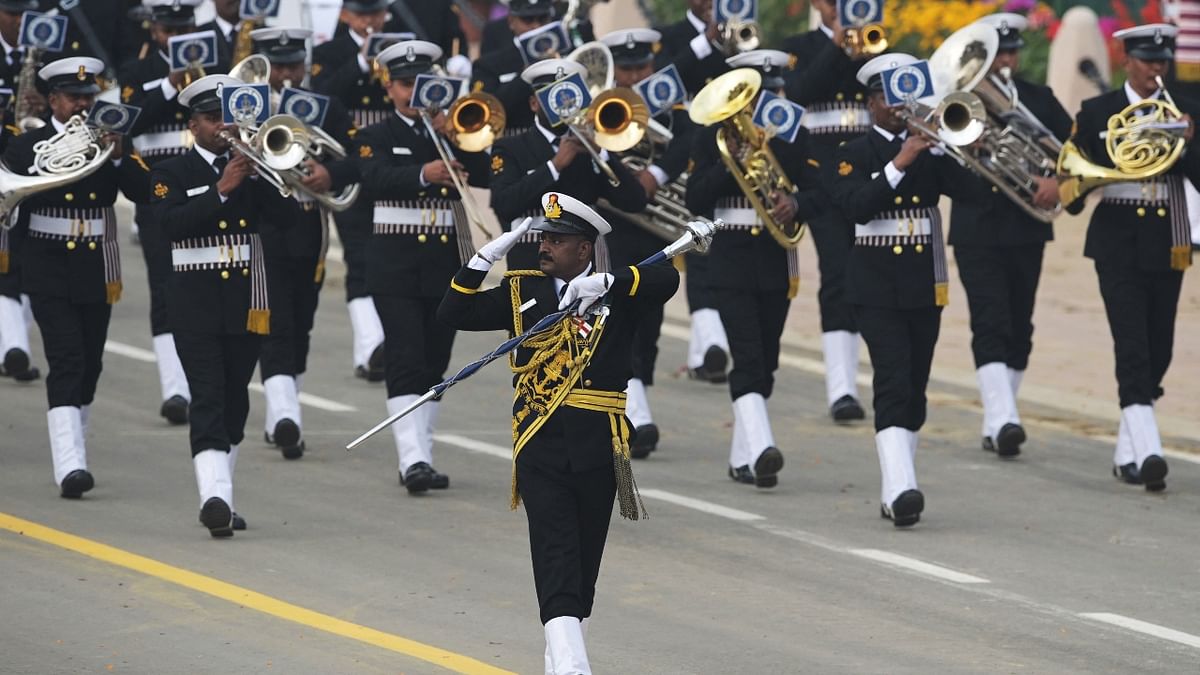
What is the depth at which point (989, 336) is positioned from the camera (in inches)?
543

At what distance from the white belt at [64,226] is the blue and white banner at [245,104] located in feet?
3.62

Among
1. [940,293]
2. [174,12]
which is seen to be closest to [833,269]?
[940,293]

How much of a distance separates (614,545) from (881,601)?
1487 mm

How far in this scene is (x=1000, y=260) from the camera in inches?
544

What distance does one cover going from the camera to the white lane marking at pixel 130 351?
636 inches

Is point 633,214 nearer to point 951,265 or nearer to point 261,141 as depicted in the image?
point 261,141

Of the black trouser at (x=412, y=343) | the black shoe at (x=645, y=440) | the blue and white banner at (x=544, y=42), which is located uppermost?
the blue and white banner at (x=544, y=42)

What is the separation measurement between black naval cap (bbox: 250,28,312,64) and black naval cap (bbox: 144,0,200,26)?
71 centimetres

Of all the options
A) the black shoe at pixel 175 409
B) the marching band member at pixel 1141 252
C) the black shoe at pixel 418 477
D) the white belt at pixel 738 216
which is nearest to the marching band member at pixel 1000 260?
the marching band member at pixel 1141 252

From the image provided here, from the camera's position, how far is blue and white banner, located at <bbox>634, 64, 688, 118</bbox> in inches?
525

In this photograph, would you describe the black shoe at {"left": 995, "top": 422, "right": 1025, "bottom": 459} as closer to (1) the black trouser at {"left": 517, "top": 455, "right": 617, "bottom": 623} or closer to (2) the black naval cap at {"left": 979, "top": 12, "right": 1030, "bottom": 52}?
(2) the black naval cap at {"left": 979, "top": 12, "right": 1030, "bottom": 52}

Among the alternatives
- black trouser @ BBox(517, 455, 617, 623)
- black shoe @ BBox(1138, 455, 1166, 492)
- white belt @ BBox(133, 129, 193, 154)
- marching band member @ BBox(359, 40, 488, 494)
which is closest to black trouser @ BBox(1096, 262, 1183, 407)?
black shoe @ BBox(1138, 455, 1166, 492)

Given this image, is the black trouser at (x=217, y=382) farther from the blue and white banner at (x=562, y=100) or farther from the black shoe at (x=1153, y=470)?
the black shoe at (x=1153, y=470)

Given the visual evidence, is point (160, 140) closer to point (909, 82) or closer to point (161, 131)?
point (161, 131)
